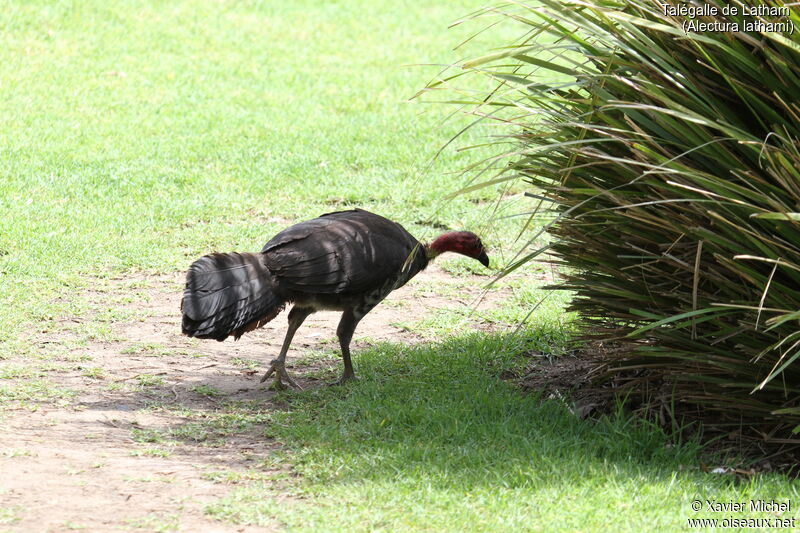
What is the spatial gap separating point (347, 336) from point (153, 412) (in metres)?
1.28

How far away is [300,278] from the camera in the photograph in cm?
589

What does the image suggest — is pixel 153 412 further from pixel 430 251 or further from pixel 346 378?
pixel 430 251

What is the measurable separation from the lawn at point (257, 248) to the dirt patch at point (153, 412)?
3cm

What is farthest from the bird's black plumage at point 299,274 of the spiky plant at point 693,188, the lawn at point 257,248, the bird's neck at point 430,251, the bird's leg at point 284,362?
the spiky plant at point 693,188

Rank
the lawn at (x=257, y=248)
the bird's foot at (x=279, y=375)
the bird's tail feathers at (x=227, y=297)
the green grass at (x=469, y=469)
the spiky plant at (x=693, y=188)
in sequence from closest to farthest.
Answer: the green grass at (x=469, y=469) < the lawn at (x=257, y=248) < the spiky plant at (x=693, y=188) < the bird's tail feathers at (x=227, y=297) < the bird's foot at (x=279, y=375)

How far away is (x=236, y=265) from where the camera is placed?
5867 mm

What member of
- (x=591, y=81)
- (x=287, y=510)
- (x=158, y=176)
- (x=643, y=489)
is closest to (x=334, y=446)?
(x=287, y=510)

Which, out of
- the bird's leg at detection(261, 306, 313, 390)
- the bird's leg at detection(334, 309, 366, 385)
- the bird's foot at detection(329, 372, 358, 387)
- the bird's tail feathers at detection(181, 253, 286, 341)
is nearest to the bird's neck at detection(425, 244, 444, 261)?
the bird's leg at detection(334, 309, 366, 385)

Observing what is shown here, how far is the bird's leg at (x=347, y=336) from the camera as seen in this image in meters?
6.10

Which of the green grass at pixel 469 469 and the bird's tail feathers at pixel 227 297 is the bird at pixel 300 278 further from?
the green grass at pixel 469 469

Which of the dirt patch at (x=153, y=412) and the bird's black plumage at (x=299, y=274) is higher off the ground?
the bird's black plumage at (x=299, y=274)

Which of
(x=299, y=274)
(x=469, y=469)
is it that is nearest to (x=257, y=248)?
(x=299, y=274)

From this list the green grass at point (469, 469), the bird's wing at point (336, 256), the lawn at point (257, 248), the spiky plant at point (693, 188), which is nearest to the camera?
the green grass at point (469, 469)

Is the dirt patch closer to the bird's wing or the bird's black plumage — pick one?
the bird's black plumage
